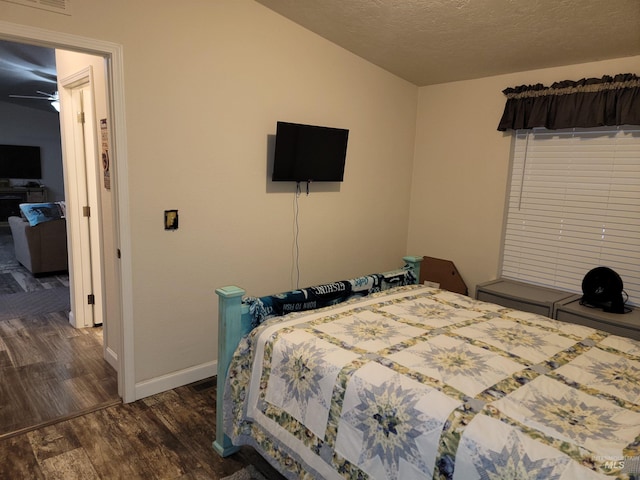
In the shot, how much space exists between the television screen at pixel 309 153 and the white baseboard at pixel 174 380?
1.46m

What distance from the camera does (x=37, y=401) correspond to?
8.83 ft

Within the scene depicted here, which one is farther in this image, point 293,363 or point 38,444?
point 38,444

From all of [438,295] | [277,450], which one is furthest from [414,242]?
[277,450]

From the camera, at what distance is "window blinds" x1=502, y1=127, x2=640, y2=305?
310 cm

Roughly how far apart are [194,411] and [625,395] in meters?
2.25

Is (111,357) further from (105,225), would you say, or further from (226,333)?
(226,333)

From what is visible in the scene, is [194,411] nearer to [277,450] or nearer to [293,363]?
[277,450]

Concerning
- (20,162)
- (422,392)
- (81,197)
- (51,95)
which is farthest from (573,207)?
(20,162)

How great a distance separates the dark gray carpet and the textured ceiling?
3571mm

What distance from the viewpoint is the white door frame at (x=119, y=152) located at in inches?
85.4

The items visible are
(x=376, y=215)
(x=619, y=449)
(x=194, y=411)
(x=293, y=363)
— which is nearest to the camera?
(x=619, y=449)

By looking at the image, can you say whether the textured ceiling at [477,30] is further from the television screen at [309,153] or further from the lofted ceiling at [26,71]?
the lofted ceiling at [26,71]

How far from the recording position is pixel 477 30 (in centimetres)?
289

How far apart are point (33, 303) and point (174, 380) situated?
8.21 feet
